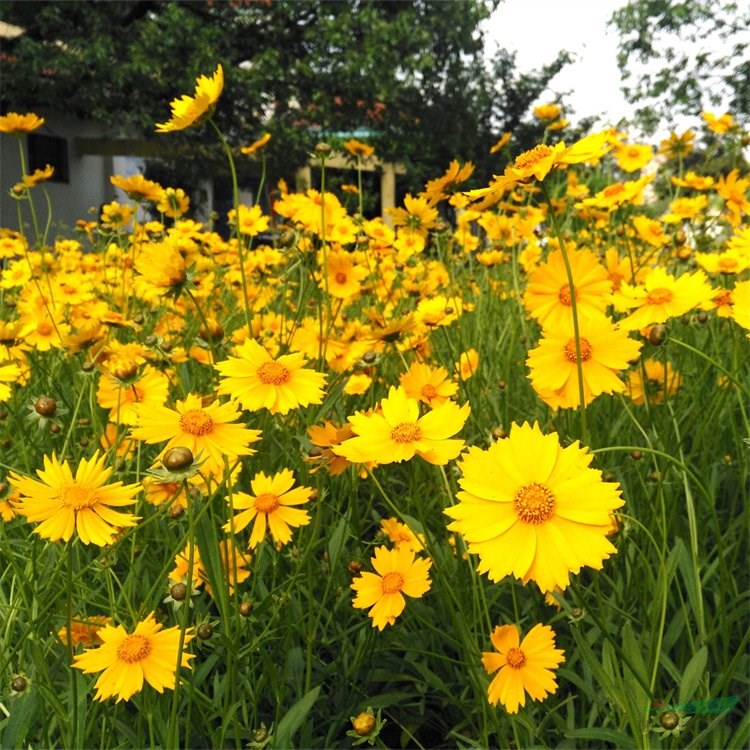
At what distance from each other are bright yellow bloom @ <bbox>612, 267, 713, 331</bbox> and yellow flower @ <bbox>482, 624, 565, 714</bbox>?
30cm

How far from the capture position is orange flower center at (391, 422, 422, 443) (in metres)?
0.57

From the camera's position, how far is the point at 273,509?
28.1 inches

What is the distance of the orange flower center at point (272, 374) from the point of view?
2.31 ft

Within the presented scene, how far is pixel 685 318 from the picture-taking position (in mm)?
1109

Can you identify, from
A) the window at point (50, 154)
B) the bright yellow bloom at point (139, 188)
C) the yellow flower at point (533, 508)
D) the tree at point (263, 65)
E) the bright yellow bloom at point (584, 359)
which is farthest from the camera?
the window at point (50, 154)

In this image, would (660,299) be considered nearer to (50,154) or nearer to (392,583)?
(392,583)

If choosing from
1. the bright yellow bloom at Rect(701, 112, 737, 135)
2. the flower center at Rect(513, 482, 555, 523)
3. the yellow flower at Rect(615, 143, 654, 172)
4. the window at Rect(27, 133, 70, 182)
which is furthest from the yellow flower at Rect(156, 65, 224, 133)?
the window at Rect(27, 133, 70, 182)

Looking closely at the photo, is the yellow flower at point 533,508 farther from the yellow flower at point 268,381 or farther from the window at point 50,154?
the window at point 50,154

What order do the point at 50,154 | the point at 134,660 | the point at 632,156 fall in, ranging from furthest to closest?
the point at 50,154 → the point at 632,156 → the point at 134,660

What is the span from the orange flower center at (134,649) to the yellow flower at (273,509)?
5.4 inches

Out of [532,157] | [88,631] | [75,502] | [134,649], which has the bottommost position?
[88,631]

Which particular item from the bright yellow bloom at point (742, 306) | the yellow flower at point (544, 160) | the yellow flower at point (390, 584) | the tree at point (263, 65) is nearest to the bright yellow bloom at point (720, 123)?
the bright yellow bloom at point (742, 306)

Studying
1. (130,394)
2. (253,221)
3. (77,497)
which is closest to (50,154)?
(253,221)

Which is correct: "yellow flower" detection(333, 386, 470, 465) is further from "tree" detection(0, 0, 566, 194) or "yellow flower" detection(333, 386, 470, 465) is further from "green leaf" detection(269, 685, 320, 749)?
"tree" detection(0, 0, 566, 194)
